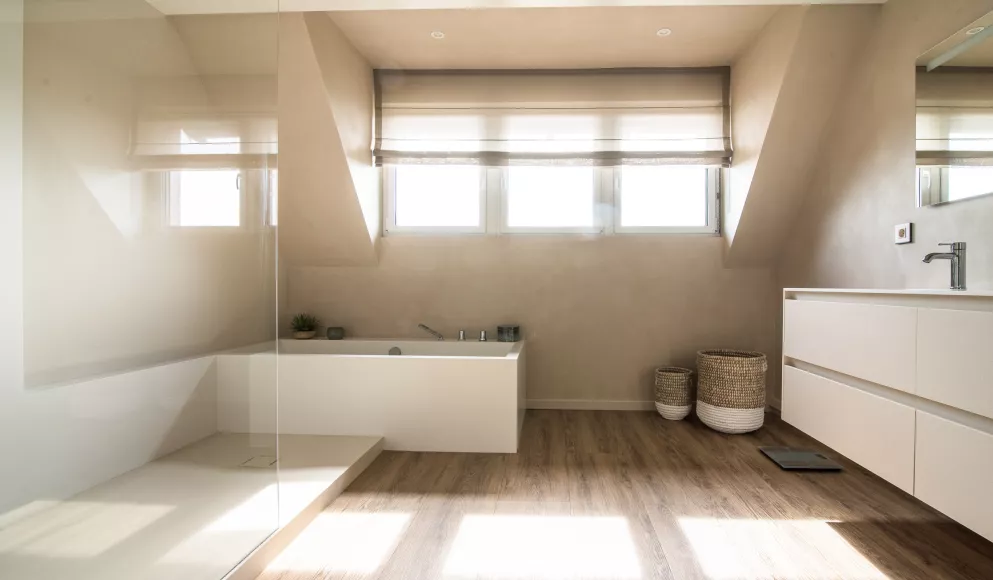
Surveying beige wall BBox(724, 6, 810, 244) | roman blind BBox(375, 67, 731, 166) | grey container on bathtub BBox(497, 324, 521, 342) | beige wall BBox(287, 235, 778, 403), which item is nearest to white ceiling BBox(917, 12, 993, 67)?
beige wall BBox(724, 6, 810, 244)

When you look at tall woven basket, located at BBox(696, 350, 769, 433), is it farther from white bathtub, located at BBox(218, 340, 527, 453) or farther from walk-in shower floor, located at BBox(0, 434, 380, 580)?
walk-in shower floor, located at BBox(0, 434, 380, 580)

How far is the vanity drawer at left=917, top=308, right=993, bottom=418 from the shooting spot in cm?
119

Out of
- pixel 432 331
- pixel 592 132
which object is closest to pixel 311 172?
pixel 432 331

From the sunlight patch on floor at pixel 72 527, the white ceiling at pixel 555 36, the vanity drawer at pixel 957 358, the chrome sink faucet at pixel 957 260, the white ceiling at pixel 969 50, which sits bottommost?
the sunlight patch on floor at pixel 72 527

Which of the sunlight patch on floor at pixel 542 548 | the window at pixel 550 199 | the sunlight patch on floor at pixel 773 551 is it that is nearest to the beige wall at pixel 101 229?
the sunlight patch on floor at pixel 542 548

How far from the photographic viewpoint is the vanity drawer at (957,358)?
1187mm

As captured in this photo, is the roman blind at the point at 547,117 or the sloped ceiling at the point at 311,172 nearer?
the sloped ceiling at the point at 311,172

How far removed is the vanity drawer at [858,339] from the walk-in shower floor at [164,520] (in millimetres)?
2033

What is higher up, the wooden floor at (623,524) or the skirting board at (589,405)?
the skirting board at (589,405)

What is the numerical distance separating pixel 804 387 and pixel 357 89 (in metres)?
2.96

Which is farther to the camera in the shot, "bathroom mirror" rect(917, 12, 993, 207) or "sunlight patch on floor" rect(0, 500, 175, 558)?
→ "bathroom mirror" rect(917, 12, 993, 207)

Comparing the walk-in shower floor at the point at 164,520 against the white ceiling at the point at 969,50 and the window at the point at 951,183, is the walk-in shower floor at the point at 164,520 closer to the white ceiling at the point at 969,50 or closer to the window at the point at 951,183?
the window at the point at 951,183

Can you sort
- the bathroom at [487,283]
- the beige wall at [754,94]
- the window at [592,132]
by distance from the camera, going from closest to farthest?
the bathroom at [487,283]
the beige wall at [754,94]
the window at [592,132]

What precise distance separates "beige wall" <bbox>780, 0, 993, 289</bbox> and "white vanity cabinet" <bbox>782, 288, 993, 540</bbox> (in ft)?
1.95
